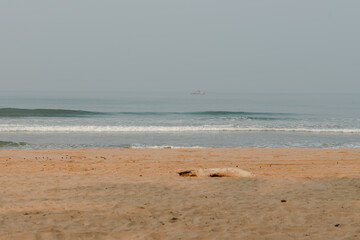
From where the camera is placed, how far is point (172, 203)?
8.29 m

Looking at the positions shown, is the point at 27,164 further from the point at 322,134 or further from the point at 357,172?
the point at 322,134

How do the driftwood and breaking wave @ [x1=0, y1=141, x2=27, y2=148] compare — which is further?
breaking wave @ [x1=0, y1=141, x2=27, y2=148]

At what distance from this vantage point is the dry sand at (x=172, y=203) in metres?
6.42

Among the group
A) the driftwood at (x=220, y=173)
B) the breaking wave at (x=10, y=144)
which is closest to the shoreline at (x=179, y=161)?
the driftwood at (x=220, y=173)

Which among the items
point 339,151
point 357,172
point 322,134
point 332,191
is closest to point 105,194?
point 332,191

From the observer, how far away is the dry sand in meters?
6.42

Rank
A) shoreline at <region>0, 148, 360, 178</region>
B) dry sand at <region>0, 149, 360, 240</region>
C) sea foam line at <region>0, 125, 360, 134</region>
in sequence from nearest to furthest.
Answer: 1. dry sand at <region>0, 149, 360, 240</region>
2. shoreline at <region>0, 148, 360, 178</region>
3. sea foam line at <region>0, 125, 360, 134</region>

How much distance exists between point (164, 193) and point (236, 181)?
2.35 meters

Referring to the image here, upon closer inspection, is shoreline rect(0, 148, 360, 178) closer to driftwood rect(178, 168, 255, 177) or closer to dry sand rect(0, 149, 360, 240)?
dry sand rect(0, 149, 360, 240)

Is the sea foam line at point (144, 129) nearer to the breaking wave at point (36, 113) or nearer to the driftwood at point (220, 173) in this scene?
the breaking wave at point (36, 113)

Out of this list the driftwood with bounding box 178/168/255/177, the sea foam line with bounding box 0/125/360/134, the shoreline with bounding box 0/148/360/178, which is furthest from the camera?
the sea foam line with bounding box 0/125/360/134

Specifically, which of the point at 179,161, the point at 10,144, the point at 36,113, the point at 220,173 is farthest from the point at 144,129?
the point at 220,173

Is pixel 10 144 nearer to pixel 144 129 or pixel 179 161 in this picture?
pixel 179 161

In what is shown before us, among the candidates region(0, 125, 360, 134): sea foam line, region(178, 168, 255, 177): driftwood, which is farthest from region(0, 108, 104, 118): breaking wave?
region(178, 168, 255, 177): driftwood
